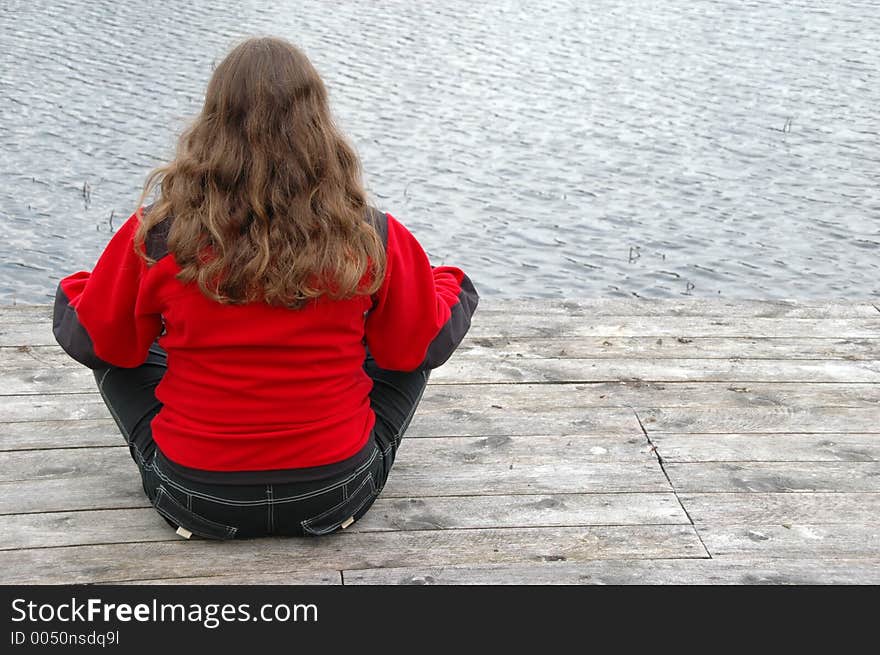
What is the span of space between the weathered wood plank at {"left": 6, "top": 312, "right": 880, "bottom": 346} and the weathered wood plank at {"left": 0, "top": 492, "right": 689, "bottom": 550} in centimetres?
130

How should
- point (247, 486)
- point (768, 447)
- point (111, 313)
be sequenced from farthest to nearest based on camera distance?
point (768, 447)
point (247, 486)
point (111, 313)

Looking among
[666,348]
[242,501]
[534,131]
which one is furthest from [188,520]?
[534,131]

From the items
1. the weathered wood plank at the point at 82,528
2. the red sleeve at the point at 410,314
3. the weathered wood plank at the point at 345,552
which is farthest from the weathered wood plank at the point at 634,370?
the red sleeve at the point at 410,314

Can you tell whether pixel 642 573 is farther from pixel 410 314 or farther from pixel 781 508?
pixel 410 314

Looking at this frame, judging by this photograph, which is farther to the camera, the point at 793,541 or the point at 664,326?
the point at 664,326

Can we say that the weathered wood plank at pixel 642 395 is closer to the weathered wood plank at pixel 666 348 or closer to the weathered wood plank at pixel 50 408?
the weathered wood plank at pixel 666 348

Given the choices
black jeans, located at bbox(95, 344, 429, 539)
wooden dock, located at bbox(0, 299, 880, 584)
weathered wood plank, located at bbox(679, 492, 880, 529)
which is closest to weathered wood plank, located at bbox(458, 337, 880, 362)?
wooden dock, located at bbox(0, 299, 880, 584)

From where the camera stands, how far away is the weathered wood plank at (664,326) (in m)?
4.57

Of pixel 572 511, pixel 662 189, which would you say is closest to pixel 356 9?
pixel 662 189

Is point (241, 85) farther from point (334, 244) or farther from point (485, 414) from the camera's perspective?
point (485, 414)

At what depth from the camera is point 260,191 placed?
8.21ft

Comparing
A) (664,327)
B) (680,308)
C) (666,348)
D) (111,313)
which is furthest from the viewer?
(680,308)

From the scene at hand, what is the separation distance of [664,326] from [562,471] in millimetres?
1391

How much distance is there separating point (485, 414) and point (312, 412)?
46.1 inches
